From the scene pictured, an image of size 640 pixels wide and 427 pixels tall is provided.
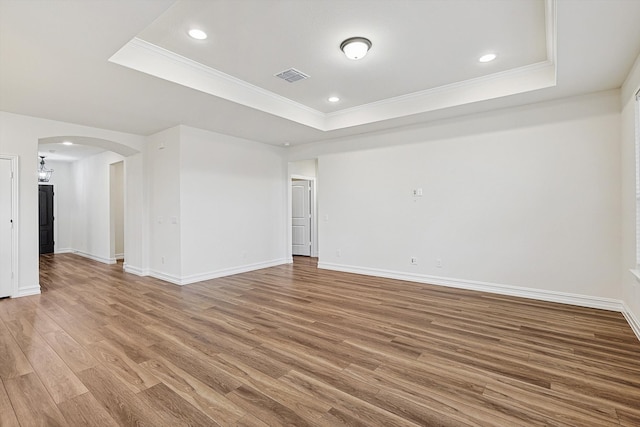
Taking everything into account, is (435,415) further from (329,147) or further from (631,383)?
(329,147)

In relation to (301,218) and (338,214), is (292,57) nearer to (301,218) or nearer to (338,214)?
(338,214)

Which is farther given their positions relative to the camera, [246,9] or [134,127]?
[134,127]

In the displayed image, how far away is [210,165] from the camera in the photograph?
5645 mm

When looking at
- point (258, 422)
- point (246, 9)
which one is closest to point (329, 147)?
point (246, 9)

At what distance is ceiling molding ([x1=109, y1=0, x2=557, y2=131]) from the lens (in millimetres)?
3180

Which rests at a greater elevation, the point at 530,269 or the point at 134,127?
the point at 134,127

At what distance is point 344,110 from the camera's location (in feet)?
17.8

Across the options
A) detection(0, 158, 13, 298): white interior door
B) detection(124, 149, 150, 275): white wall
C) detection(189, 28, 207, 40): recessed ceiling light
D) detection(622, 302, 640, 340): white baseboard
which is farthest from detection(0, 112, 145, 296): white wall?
detection(622, 302, 640, 340): white baseboard

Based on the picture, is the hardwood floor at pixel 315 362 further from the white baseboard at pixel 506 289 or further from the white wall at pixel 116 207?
the white wall at pixel 116 207

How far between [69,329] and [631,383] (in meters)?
5.08

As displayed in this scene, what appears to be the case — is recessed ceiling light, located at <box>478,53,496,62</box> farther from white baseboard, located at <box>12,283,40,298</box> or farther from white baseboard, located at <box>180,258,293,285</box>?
white baseboard, located at <box>12,283,40,298</box>

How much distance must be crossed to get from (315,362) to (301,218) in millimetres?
6281

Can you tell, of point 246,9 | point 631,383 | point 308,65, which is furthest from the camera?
point 308,65

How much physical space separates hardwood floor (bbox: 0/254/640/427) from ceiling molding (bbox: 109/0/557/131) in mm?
2809
